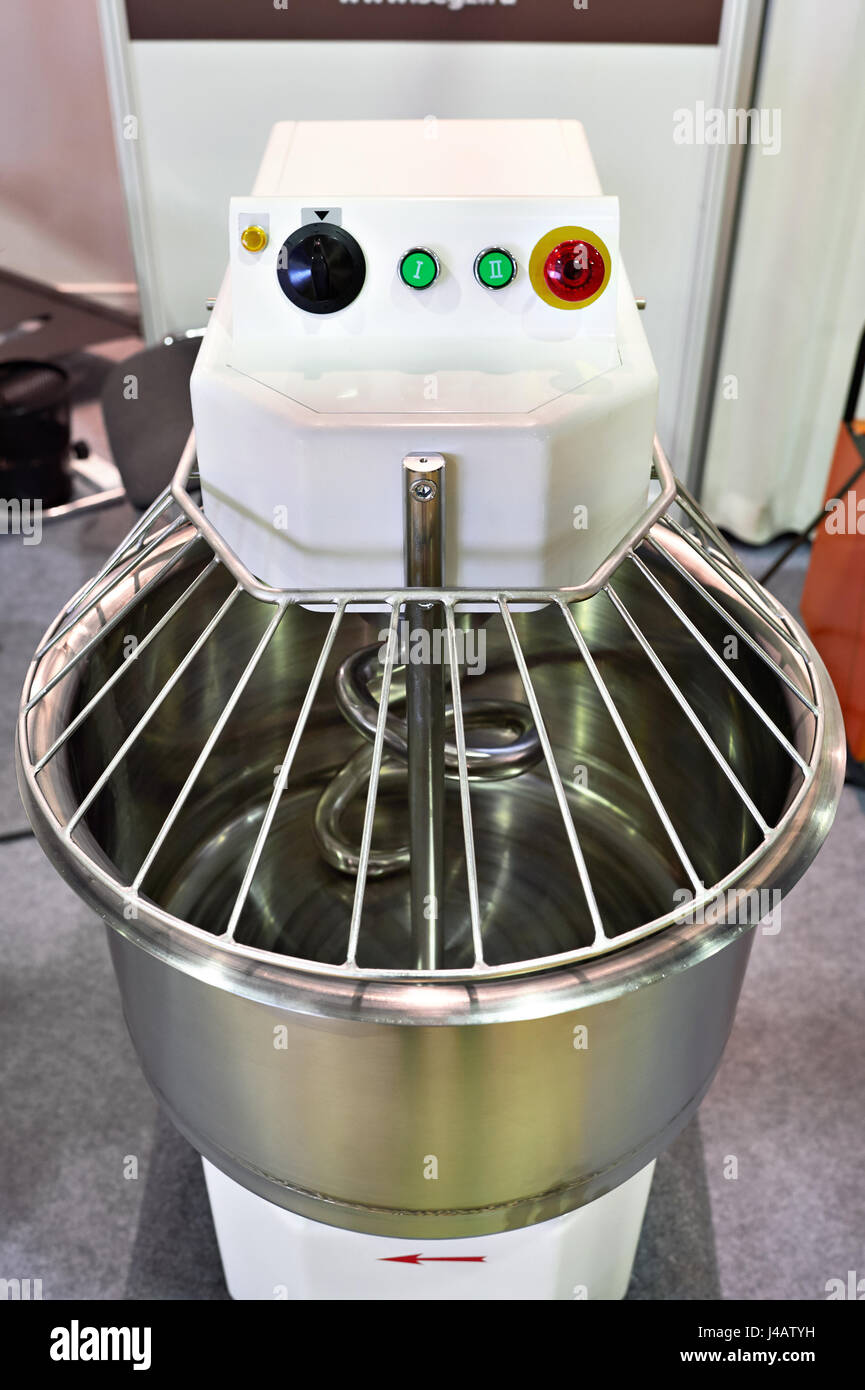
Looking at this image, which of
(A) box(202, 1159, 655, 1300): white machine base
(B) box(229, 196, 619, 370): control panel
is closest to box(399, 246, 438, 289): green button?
(B) box(229, 196, 619, 370): control panel

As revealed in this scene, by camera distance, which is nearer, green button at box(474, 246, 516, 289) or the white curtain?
green button at box(474, 246, 516, 289)

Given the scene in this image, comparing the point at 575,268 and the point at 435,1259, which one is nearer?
the point at 575,268

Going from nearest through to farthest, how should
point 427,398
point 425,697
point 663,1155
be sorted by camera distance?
1. point 427,398
2. point 425,697
3. point 663,1155

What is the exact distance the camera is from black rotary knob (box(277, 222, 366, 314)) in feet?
→ 2.41

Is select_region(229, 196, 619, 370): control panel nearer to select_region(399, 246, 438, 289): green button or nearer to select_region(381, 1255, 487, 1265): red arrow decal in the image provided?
select_region(399, 246, 438, 289): green button

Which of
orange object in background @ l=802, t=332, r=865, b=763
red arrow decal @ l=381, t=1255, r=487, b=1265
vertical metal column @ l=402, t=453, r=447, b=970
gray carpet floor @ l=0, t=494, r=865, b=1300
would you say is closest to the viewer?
vertical metal column @ l=402, t=453, r=447, b=970

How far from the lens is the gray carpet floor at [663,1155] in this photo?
4.24 feet

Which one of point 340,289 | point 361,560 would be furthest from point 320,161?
point 361,560

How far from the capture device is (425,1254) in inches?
39.8

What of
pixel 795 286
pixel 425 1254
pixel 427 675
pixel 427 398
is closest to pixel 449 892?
pixel 425 1254

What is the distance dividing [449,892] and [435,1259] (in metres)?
0.34

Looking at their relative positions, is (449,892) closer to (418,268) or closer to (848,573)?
(418,268)

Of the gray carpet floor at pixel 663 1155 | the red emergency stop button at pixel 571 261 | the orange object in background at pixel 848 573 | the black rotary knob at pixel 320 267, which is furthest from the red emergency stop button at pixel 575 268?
the orange object in background at pixel 848 573

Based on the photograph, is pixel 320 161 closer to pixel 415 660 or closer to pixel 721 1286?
pixel 415 660
